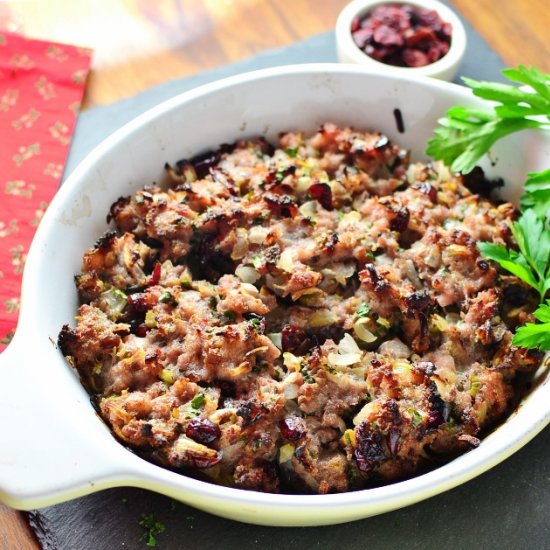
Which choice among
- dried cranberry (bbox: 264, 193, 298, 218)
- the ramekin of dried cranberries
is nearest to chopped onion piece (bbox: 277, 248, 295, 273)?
dried cranberry (bbox: 264, 193, 298, 218)

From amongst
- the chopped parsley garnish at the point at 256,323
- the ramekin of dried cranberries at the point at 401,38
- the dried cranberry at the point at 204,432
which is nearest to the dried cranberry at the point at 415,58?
the ramekin of dried cranberries at the point at 401,38

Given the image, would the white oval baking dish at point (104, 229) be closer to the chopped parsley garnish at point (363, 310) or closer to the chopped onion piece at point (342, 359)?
the chopped onion piece at point (342, 359)

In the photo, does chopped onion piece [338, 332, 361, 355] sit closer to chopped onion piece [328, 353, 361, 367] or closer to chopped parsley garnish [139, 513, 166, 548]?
chopped onion piece [328, 353, 361, 367]

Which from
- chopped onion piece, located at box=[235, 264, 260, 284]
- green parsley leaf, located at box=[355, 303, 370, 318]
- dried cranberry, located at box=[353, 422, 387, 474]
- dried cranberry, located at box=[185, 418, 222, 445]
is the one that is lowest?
dried cranberry, located at box=[353, 422, 387, 474]

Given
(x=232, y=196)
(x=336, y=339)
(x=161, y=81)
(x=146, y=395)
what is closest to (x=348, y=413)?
(x=336, y=339)

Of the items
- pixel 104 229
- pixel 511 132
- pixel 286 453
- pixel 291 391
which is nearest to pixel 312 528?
pixel 286 453

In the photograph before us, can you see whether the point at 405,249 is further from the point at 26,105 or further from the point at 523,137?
the point at 26,105

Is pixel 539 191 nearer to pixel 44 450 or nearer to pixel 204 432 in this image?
pixel 204 432
